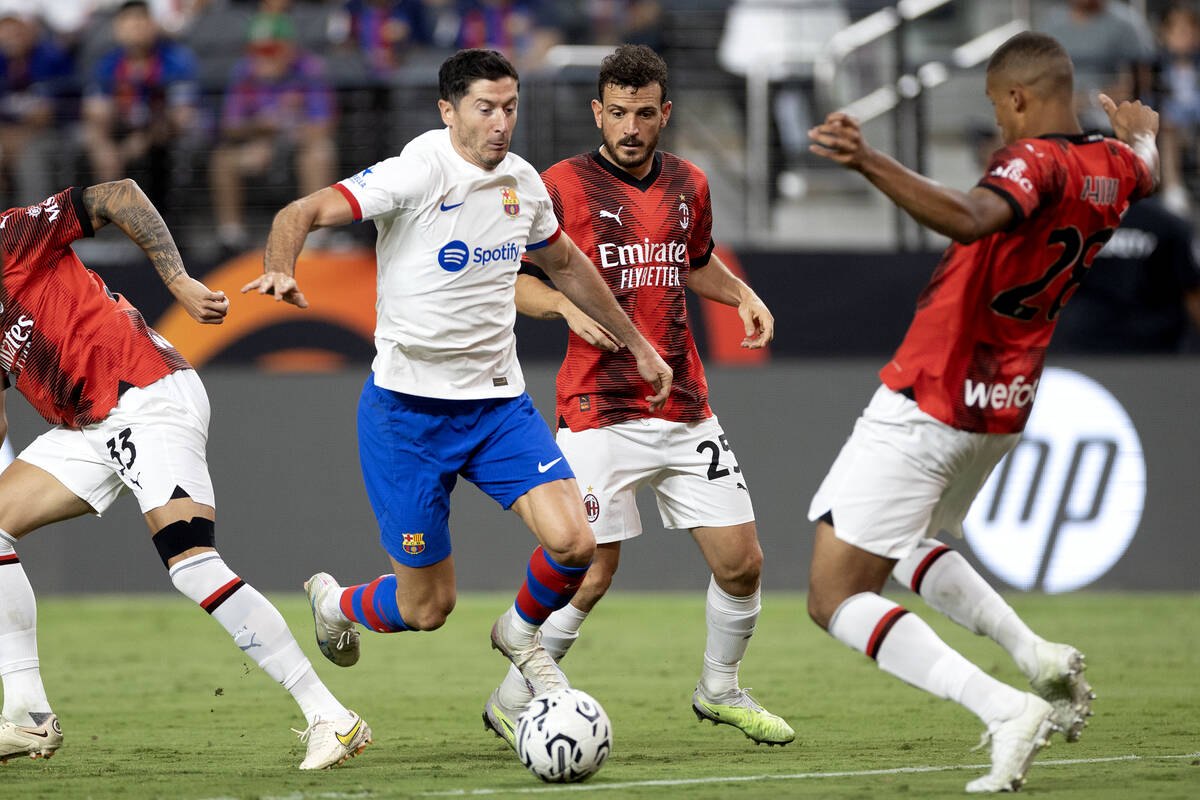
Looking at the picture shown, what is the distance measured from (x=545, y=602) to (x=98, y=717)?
2566 millimetres

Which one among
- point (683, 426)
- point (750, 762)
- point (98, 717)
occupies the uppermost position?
point (683, 426)

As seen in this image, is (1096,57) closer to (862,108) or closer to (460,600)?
(862,108)

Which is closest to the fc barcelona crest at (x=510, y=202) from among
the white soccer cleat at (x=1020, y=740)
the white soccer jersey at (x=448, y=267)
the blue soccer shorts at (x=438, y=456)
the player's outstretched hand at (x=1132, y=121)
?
the white soccer jersey at (x=448, y=267)

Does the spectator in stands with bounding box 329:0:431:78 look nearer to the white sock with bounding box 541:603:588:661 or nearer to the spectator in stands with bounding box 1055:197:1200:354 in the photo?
the spectator in stands with bounding box 1055:197:1200:354

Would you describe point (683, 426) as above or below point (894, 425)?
below

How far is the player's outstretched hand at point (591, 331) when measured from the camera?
6.41 m

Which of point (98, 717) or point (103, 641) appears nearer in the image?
point (98, 717)

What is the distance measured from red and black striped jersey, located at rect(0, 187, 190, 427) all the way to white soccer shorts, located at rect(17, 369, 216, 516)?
0.22ft

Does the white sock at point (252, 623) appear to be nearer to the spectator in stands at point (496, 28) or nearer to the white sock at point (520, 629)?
the white sock at point (520, 629)

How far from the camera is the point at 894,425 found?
5.27 meters

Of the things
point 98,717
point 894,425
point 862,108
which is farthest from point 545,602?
point 862,108

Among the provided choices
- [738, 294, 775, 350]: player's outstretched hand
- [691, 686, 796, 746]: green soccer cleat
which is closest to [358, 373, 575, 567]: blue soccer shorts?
[738, 294, 775, 350]: player's outstretched hand

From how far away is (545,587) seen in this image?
5953 millimetres

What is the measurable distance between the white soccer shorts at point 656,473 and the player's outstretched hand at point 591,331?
39 cm
